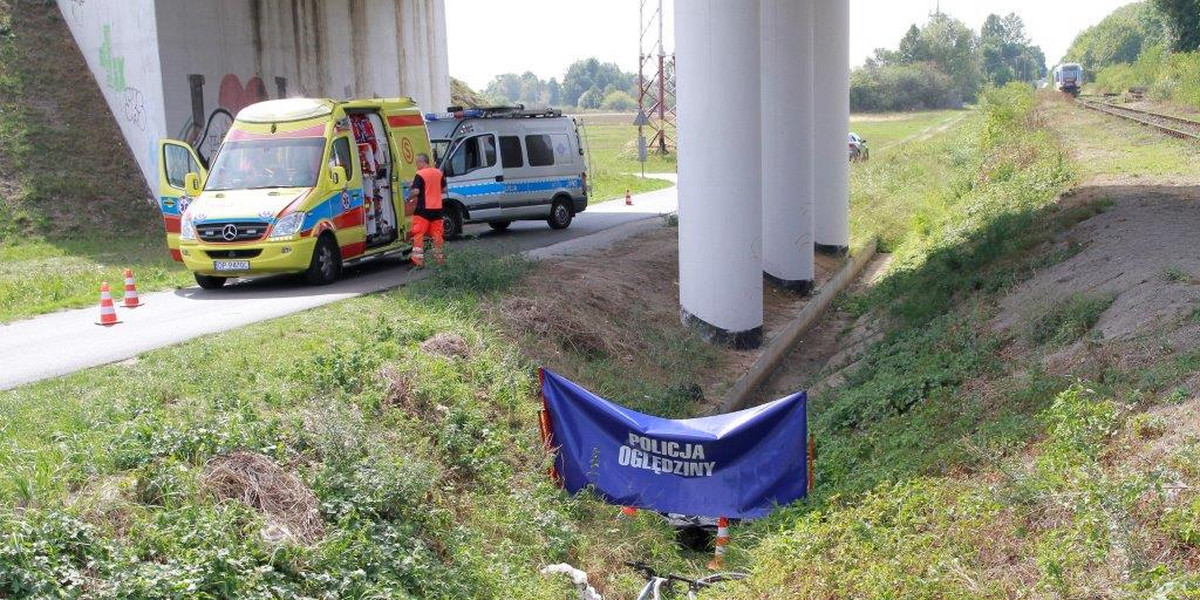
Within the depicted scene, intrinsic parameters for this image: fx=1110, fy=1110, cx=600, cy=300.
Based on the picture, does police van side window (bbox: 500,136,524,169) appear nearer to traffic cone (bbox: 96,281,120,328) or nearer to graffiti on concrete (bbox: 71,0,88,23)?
graffiti on concrete (bbox: 71,0,88,23)

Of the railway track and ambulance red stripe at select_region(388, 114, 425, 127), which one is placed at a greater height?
ambulance red stripe at select_region(388, 114, 425, 127)

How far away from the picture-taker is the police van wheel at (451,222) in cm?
2203

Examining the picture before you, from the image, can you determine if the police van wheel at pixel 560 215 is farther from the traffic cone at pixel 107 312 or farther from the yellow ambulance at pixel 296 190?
the traffic cone at pixel 107 312

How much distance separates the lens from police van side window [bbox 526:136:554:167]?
2350cm

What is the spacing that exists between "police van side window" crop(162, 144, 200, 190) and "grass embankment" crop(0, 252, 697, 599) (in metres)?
7.34

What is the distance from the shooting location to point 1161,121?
39875 millimetres

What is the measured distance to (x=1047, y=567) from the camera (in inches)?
251

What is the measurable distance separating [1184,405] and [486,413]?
586 centimetres

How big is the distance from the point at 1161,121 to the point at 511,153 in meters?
27.9

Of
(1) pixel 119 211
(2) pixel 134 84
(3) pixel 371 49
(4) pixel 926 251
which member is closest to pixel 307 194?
(1) pixel 119 211

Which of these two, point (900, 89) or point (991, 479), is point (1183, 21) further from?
point (991, 479)

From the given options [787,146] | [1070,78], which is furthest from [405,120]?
[1070,78]

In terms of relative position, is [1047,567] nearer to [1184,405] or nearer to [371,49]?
[1184,405]

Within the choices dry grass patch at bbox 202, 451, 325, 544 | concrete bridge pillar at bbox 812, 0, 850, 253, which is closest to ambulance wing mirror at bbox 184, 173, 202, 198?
dry grass patch at bbox 202, 451, 325, 544
